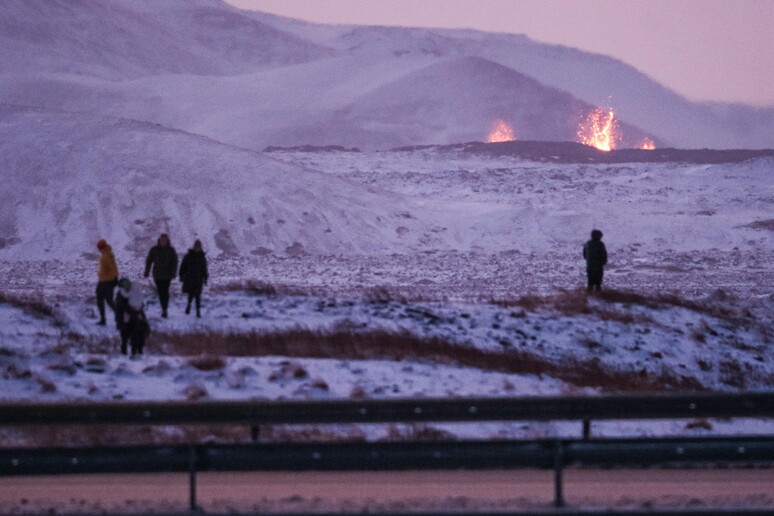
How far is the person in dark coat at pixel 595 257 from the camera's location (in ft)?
64.0

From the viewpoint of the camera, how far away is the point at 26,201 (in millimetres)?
39688

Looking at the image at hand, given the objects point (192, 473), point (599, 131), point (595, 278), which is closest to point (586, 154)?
point (599, 131)

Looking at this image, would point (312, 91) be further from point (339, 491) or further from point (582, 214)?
point (339, 491)

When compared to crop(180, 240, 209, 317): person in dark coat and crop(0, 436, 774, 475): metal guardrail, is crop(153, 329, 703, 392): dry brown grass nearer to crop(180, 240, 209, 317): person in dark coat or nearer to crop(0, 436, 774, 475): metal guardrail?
crop(180, 240, 209, 317): person in dark coat

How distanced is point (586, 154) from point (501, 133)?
781 inches

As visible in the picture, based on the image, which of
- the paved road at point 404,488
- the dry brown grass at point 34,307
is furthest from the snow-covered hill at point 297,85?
the paved road at point 404,488

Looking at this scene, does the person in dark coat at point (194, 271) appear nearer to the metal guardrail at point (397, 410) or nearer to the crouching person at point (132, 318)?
the crouching person at point (132, 318)

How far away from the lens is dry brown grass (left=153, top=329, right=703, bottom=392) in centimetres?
1348

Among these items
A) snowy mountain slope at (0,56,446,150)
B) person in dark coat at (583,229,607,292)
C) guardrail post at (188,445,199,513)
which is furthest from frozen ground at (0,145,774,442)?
snowy mountain slope at (0,56,446,150)

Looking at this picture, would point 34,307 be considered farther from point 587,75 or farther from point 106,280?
point 587,75

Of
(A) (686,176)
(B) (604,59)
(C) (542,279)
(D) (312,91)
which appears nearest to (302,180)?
(C) (542,279)

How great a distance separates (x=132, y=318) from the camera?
44.0 ft

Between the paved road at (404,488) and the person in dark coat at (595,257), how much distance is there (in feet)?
35.9

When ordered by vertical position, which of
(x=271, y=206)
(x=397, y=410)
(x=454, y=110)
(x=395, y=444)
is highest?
(x=454, y=110)
